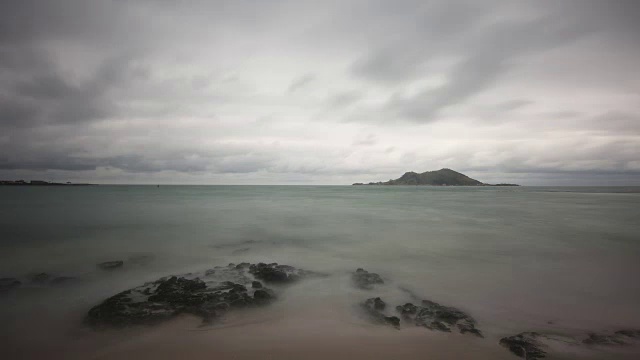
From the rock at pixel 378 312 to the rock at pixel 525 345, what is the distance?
2183mm

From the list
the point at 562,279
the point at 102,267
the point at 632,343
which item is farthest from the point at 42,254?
the point at 562,279

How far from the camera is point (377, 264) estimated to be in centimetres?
1280

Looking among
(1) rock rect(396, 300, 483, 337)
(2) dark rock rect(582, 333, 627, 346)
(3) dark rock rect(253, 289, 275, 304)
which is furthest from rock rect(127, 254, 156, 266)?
(2) dark rock rect(582, 333, 627, 346)

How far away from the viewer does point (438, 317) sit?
7.07 meters

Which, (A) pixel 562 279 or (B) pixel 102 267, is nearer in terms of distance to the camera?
(A) pixel 562 279

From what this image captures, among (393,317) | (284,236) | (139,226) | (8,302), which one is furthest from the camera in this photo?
(139,226)

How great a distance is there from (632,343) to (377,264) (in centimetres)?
788

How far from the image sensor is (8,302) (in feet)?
26.3

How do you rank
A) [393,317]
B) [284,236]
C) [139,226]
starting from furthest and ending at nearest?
[139,226], [284,236], [393,317]

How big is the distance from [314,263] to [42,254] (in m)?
13.1

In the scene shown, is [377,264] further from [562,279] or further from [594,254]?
[594,254]

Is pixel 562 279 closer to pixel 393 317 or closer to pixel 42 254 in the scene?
pixel 393 317

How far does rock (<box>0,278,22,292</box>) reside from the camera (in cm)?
908

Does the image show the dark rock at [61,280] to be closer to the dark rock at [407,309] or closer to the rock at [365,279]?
the rock at [365,279]
